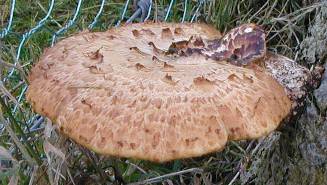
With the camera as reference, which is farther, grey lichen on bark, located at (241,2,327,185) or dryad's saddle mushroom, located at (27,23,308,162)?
grey lichen on bark, located at (241,2,327,185)

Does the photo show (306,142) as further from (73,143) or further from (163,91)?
(73,143)

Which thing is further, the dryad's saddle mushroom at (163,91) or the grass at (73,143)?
the grass at (73,143)

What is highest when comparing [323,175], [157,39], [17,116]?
[157,39]

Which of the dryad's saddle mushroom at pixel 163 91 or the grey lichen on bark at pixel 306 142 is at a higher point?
the dryad's saddle mushroom at pixel 163 91

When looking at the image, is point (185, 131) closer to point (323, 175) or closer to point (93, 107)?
point (93, 107)

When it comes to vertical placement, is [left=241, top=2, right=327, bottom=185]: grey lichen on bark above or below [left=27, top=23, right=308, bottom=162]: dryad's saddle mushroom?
below

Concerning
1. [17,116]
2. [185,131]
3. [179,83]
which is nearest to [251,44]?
[179,83]
